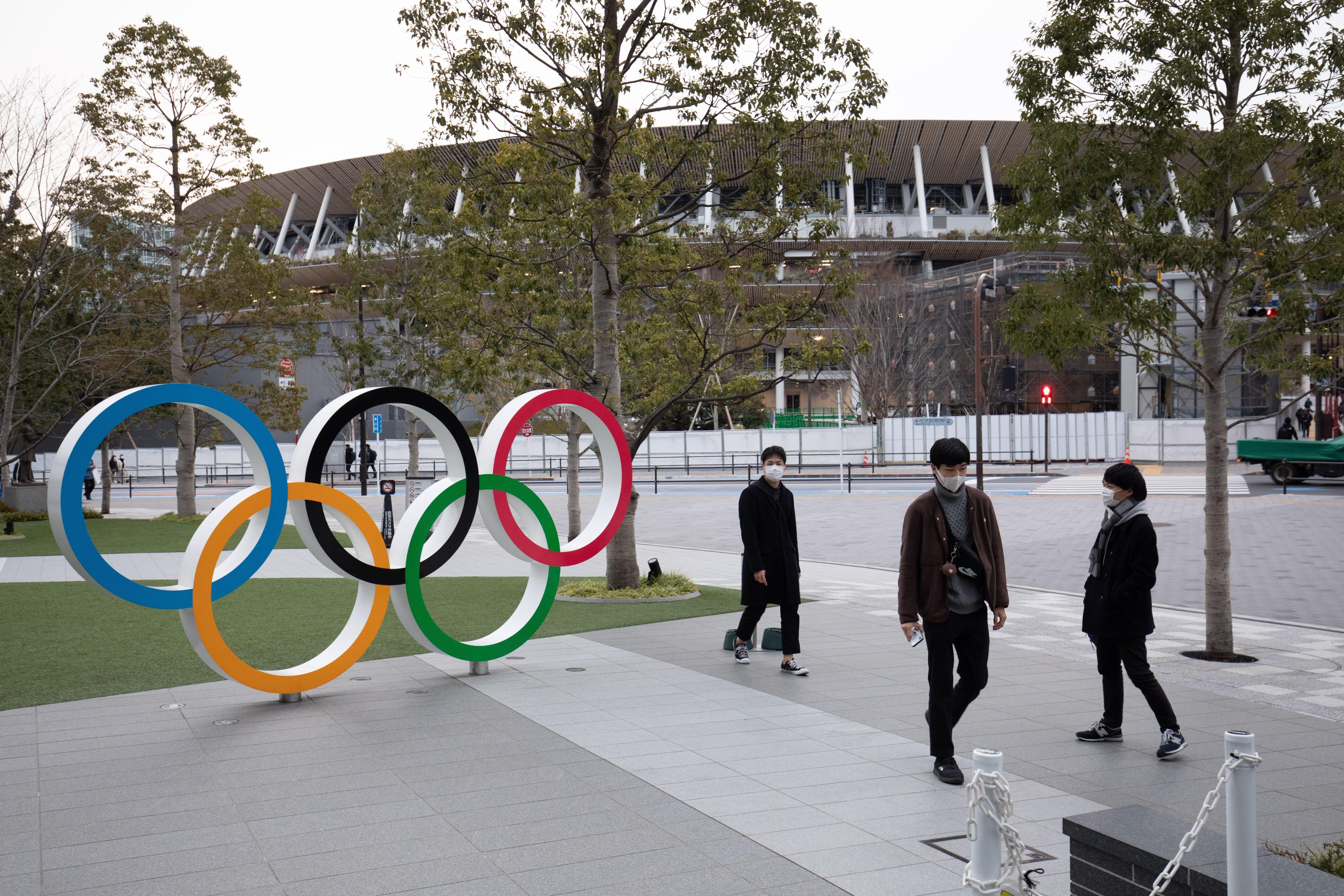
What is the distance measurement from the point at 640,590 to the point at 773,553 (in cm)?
478

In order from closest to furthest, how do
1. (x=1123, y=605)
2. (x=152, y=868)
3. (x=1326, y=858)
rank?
(x=1326, y=858) → (x=152, y=868) → (x=1123, y=605)

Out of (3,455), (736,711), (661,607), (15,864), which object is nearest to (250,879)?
(15,864)

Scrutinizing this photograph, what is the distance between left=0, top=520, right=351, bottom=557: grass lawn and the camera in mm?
19344

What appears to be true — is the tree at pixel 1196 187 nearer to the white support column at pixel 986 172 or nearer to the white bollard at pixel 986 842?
the white bollard at pixel 986 842

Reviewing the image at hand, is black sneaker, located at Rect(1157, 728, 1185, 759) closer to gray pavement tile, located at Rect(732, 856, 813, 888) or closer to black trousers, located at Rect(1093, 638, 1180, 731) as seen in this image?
black trousers, located at Rect(1093, 638, 1180, 731)

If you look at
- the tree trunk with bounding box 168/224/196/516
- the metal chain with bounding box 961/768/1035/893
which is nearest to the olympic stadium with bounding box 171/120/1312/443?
the tree trunk with bounding box 168/224/196/516

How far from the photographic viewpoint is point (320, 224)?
214ft

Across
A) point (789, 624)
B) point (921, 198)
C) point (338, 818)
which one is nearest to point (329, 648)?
point (338, 818)

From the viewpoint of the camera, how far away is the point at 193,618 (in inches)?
283

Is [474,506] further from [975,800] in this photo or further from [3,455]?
[3,455]

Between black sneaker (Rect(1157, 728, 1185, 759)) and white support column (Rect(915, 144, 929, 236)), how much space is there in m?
53.6

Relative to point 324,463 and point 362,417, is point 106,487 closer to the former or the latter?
point 362,417

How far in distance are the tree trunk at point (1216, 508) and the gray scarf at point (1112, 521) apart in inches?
112

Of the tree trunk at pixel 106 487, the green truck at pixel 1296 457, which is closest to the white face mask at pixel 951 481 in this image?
the green truck at pixel 1296 457
